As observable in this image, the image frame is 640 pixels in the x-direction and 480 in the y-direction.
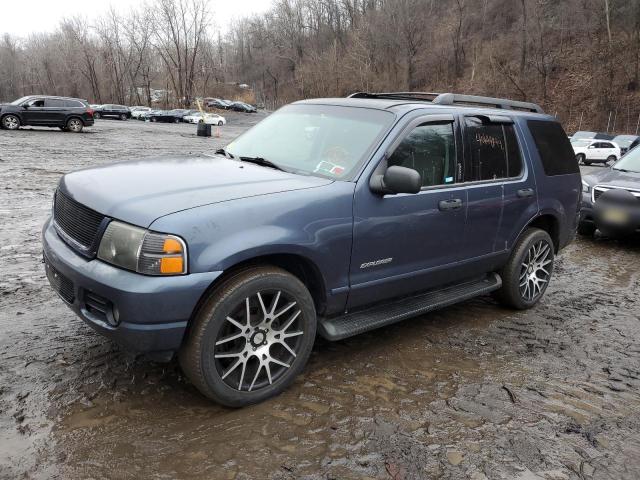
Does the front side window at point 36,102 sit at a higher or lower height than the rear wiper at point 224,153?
higher

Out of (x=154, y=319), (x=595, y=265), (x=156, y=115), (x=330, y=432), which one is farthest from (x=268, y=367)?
(x=156, y=115)

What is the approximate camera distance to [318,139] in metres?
3.92

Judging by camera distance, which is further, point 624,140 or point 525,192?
point 624,140

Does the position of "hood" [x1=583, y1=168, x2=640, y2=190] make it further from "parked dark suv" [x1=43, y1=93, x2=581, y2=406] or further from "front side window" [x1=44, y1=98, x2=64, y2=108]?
"front side window" [x1=44, y1=98, x2=64, y2=108]

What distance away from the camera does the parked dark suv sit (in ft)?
9.00

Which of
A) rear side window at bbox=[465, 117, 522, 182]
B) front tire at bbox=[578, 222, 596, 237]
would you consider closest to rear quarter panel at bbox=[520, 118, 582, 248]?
rear side window at bbox=[465, 117, 522, 182]

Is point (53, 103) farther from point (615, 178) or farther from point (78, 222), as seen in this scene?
point (78, 222)

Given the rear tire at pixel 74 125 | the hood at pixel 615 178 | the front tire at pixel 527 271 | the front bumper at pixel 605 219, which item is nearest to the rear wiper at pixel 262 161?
the front tire at pixel 527 271

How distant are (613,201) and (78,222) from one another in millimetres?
7244

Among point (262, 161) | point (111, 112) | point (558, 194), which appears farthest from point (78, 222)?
point (111, 112)

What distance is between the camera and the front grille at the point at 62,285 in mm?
2998

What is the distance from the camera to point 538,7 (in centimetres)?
5756

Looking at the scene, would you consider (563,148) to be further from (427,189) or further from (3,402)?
(3,402)

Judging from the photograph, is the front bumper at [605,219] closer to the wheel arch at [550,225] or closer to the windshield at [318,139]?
the wheel arch at [550,225]
